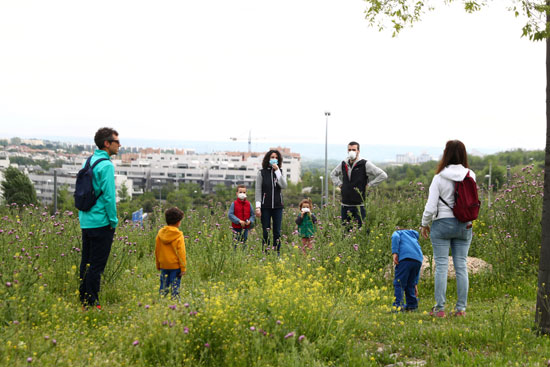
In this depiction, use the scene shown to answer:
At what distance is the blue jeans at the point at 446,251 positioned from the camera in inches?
214

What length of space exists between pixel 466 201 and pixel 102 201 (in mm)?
3696

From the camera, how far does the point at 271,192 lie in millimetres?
8461

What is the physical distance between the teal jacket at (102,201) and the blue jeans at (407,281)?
3102mm

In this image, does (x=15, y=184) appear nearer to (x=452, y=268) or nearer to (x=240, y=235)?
(x=240, y=235)

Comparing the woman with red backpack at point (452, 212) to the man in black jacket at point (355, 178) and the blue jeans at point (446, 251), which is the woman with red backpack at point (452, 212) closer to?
the blue jeans at point (446, 251)

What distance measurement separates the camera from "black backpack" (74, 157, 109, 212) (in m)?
5.32

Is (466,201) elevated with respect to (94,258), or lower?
elevated

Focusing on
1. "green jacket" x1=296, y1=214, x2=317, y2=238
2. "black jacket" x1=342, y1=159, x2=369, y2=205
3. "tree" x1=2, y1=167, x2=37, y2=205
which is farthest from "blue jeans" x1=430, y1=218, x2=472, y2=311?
"tree" x1=2, y1=167, x2=37, y2=205

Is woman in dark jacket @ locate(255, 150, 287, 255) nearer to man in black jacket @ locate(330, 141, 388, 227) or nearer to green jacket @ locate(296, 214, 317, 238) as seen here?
green jacket @ locate(296, 214, 317, 238)

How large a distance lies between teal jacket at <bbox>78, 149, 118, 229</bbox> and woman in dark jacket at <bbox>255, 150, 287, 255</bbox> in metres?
3.31

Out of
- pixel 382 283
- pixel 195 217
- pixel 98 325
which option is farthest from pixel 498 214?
pixel 98 325

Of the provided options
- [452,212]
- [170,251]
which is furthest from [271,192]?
[452,212]

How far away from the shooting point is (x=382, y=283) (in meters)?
6.93

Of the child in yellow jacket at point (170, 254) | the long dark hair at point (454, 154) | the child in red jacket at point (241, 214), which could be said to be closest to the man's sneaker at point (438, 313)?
the long dark hair at point (454, 154)
